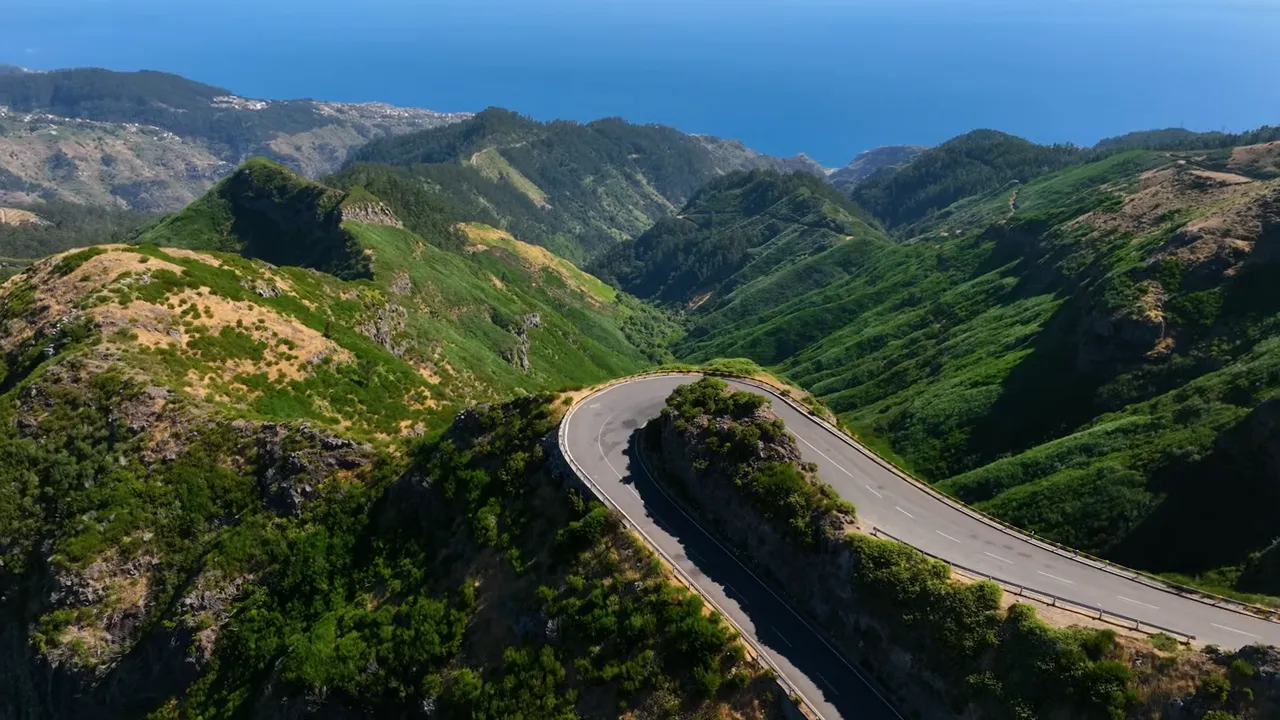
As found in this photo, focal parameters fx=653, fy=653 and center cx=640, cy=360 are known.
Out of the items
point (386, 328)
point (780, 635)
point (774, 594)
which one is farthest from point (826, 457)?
point (386, 328)

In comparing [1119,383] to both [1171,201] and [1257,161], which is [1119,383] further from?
[1257,161]

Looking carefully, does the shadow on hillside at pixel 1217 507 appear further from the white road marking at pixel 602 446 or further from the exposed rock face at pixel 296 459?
the exposed rock face at pixel 296 459

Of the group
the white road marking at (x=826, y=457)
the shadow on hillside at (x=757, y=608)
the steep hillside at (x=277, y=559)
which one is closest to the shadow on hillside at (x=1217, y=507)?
the white road marking at (x=826, y=457)

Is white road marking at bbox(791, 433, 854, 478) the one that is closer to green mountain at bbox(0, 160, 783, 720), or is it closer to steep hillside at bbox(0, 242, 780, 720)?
green mountain at bbox(0, 160, 783, 720)

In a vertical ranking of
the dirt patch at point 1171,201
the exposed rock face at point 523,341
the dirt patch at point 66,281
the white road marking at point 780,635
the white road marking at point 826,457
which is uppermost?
the dirt patch at point 1171,201

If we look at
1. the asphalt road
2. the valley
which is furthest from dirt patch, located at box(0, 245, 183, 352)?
Answer: the asphalt road

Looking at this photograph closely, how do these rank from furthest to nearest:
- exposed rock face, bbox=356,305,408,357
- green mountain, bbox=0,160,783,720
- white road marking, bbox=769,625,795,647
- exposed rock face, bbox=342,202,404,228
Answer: exposed rock face, bbox=342,202,404,228
exposed rock face, bbox=356,305,408,357
green mountain, bbox=0,160,783,720
white road marking, bbox=769,625,795,647
